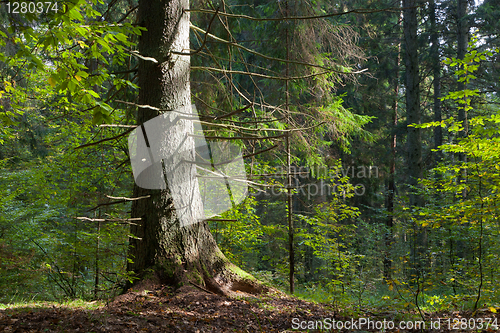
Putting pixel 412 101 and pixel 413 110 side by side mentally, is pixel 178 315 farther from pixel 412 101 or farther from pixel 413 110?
pixel 412 101

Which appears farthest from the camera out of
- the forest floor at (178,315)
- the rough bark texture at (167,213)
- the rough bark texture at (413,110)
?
the rough bark texture at (413,110)

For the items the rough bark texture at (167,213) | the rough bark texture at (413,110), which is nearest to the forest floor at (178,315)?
the rough bark texture at (167,213)

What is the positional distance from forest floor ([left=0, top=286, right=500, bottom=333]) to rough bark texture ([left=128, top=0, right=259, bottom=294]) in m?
0.24

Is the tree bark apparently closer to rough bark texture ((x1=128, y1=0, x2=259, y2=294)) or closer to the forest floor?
the forest floor

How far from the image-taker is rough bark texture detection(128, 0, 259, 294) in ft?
12.1

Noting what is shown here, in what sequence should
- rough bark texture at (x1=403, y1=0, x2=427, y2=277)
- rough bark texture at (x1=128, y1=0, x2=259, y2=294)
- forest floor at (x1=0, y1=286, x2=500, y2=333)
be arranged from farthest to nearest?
rough bark texture at (x1=403, y1=0, x2=427, y2=277) < rough bark texture at (x1=128, y1=0, x2=259, y2=294) < forest floor at (x1=0, y1=286, x2=500, y2=333)

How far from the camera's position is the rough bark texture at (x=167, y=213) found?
146 inches

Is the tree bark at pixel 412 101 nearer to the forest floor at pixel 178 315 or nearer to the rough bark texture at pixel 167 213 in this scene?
the forest floor at pixel 178 315

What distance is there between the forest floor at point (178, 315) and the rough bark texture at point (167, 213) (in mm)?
242

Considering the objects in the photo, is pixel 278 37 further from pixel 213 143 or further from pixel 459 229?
pixel 459 229

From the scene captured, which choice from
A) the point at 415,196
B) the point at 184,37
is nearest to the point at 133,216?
the point at 184,37

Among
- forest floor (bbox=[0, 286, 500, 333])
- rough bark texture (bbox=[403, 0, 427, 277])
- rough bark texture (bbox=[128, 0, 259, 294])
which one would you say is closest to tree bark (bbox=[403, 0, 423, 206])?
rough bark texture (bbox=[403, 0, 427, 277])

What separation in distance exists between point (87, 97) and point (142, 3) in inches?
83.8

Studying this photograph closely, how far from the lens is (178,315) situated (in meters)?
3.11
